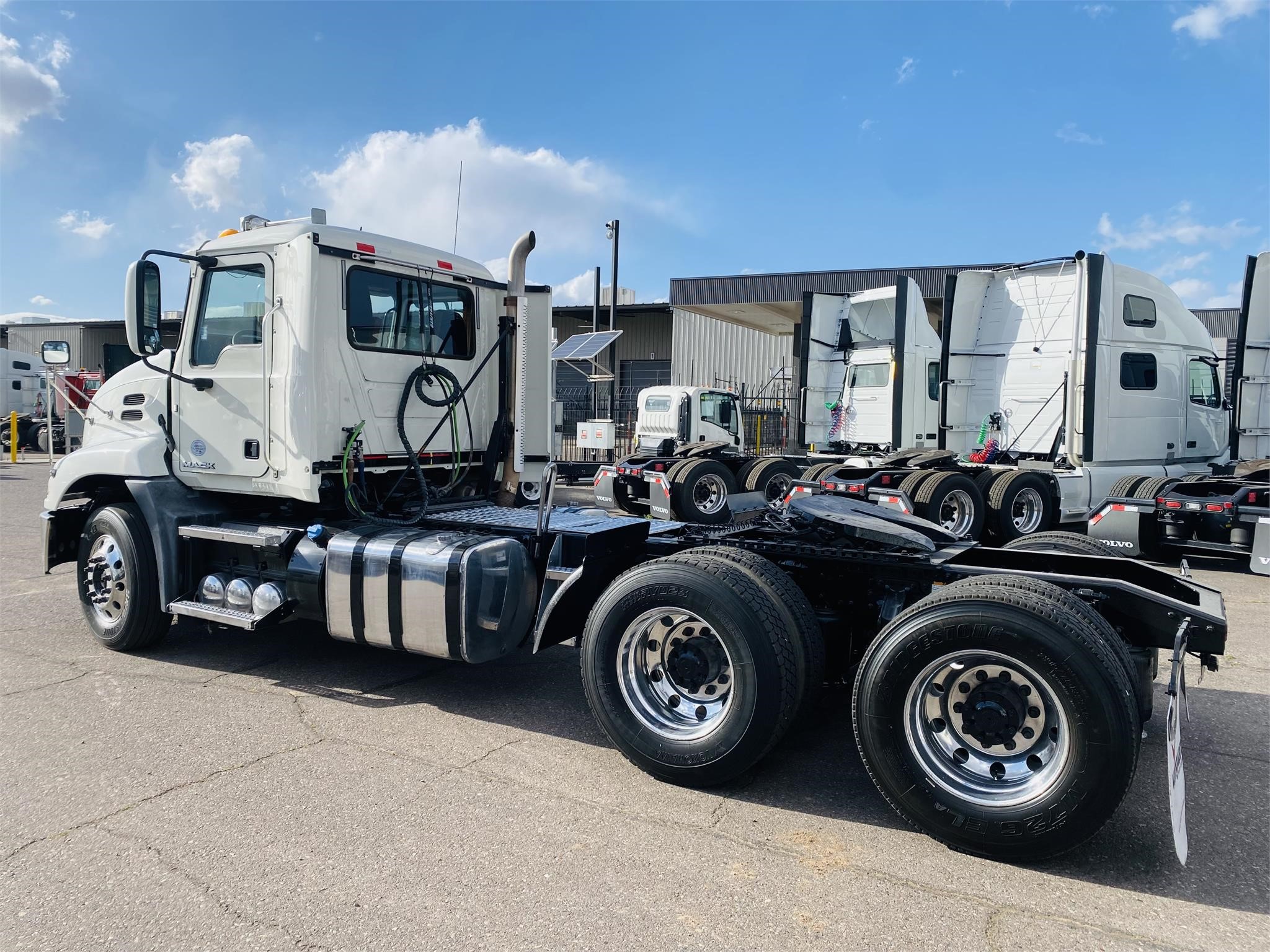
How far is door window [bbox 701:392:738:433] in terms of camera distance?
1796 centimetres

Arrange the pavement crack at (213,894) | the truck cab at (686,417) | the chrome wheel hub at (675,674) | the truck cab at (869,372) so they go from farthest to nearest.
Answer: the truck cab at (686,417) → the truck cab at (869,372) → the chrome wheel hub at (675,674) → the pavement crack at (213,894)

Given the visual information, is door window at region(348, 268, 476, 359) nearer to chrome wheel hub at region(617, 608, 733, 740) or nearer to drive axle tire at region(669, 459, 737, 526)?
chrome wheel hub at region(617, 608, 733, 740)

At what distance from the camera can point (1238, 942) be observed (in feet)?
9.32

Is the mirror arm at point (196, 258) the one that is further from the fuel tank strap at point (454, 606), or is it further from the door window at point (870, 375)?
the door window at point (870, 375)

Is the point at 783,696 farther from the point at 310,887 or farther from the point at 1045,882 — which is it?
the point at 310,887

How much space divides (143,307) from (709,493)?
9.12 m

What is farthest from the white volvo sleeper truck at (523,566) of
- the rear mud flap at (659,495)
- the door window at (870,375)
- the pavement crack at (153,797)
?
the door window at (870,375)

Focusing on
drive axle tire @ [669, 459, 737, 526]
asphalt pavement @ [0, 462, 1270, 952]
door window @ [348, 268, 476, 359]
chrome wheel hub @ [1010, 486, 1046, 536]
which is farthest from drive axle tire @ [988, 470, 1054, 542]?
door window @ [348, 268, 476, 359]

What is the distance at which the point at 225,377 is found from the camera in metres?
5.79

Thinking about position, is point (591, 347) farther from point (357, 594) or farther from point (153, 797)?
point (153, 797)

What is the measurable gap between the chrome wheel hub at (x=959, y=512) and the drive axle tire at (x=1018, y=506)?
0.31 metres

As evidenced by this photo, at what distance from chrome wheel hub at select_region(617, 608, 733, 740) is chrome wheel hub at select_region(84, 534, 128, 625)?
396cm

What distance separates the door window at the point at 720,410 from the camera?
58.9 ft

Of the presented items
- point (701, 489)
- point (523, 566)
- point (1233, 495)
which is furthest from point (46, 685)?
point (1233, 495)
